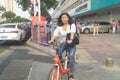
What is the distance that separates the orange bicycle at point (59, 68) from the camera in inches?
258

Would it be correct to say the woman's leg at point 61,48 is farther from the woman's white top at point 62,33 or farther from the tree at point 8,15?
the tree at point 8,15

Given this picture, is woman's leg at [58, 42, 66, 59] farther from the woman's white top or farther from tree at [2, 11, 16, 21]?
tree at [2, 11, 16, 21]

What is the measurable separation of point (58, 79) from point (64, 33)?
118cm

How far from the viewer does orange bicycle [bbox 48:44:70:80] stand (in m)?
6.56

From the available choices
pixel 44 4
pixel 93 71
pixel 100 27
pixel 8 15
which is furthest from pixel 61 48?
pixel 8 15

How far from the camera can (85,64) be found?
10.9 metres

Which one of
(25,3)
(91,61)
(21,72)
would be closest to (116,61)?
(91,61)

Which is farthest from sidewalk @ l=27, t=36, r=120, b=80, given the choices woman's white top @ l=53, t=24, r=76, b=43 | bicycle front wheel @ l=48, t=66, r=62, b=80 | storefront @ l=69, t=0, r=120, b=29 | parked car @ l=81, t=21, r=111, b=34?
parked car @ l=81, t=21, r=111, b=34

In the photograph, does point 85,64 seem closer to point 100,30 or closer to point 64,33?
point 64,33

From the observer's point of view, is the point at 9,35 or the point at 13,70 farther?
the point at 9,35

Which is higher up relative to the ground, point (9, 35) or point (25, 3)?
point (25, 3)

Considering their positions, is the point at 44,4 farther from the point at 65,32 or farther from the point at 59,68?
the point at 59,68

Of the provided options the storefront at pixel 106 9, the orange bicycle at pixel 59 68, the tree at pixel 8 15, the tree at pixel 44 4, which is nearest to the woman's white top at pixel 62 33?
the orange bicycle at pixel 59 68

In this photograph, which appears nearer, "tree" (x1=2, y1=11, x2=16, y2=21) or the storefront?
the storefront
